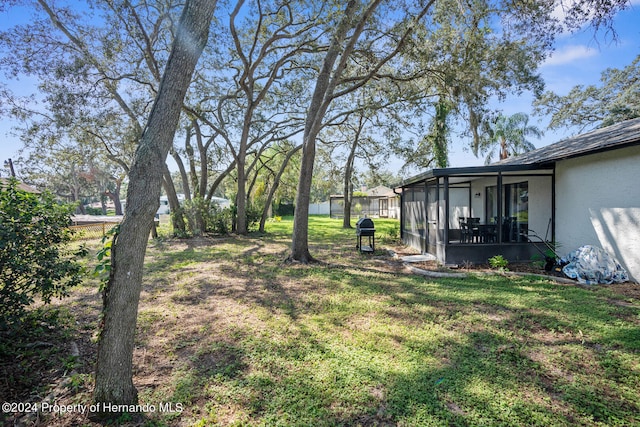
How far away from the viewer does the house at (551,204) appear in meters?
6.23

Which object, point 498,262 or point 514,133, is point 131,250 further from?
point 514,133

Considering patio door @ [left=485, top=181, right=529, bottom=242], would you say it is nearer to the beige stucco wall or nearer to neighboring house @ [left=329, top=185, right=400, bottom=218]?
the beige stucco wall

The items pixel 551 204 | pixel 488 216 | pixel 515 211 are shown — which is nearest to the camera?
pixel 551 204

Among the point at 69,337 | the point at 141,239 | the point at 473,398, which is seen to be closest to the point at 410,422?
the point at 473,398

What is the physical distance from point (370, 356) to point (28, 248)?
3946mm

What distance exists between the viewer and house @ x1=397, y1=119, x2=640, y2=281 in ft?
20.4

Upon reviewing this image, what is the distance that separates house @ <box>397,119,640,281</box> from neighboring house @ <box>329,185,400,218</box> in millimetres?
23418

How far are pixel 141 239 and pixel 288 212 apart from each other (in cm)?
3417

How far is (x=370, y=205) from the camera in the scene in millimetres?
38375

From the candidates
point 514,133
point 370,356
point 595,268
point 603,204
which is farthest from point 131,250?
point 514,133

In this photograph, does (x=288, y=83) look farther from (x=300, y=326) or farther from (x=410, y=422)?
(x=410, y=422)

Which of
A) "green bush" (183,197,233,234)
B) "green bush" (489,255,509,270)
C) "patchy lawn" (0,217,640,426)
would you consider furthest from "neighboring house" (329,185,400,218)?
"patchy lawn" (0,217,640,426)

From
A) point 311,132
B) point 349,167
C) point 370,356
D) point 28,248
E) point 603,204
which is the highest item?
point 349,167

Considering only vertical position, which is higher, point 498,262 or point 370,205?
point 370,205
